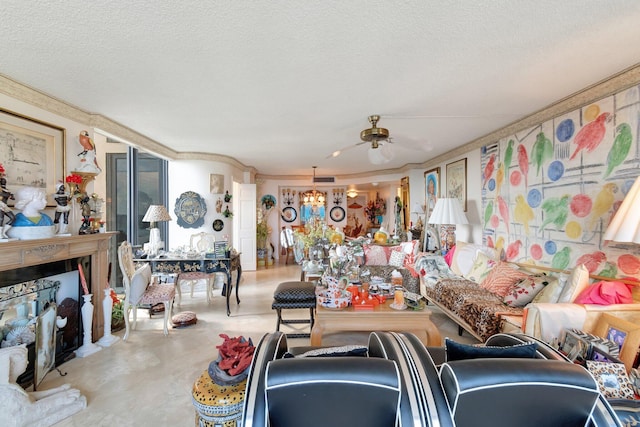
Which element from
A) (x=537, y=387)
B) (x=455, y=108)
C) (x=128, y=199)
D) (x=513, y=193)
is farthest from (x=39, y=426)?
(x=513, y=193)

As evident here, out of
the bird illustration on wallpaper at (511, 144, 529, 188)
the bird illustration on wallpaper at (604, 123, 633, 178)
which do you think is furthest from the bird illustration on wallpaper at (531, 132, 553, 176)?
the bird illustration on wallpaper at (604, 123, 633, 178)

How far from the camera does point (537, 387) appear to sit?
0.96 metres

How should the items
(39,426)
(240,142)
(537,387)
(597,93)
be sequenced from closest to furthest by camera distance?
(537,387) → (39,426) → (597,93) → (240,142)

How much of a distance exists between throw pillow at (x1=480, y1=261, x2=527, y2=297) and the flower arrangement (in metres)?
6.26

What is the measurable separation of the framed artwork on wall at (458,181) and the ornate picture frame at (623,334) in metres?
2.84

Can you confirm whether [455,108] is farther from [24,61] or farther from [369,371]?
[24,61]

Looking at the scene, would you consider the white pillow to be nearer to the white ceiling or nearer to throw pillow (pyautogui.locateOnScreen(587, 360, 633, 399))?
the white ceiling

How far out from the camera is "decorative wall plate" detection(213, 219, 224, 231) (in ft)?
18.0

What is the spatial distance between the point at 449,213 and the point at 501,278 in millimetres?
1112

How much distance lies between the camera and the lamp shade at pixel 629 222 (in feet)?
6.04

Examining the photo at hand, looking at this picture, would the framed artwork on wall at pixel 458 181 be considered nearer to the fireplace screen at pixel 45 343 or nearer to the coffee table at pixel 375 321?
the coffee table at pixel 375 321

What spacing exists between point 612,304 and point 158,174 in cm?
595

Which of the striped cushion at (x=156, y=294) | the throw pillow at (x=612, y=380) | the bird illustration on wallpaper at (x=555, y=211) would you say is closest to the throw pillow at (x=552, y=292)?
the bird illustration on wallpaper at (x=555, y=211)

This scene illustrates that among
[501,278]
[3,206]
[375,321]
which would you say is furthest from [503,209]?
[3,206]
